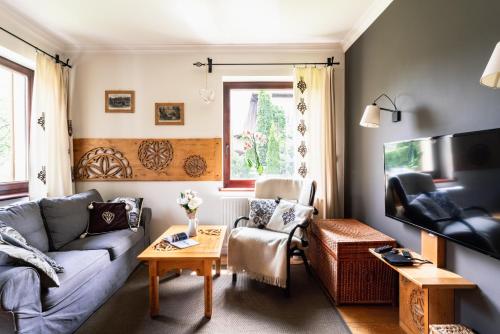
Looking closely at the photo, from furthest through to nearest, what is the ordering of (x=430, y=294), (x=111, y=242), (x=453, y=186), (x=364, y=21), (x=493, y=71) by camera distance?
1. (x=364, y=21)
2. (x=111, y=242)
3. (x=430, y=294)
4. (x=453, y=186)
5. (x=493, y=71)

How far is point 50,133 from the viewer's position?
10.1ft

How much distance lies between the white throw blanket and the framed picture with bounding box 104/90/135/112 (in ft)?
6.86

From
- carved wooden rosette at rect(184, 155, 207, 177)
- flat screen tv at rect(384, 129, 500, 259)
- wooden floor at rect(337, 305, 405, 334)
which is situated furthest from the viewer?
carved wooden rosette at rect(184, 155, 207, 177)

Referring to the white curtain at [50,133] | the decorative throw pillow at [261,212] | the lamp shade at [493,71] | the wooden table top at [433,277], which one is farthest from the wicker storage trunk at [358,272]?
the white curtain at [50,133]

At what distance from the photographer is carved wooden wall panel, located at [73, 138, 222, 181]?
341 centimetres

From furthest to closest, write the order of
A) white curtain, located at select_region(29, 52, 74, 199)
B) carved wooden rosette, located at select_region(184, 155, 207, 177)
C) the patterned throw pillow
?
1. carved wooden rosette, located at select_region(184, 155, 207, 177)
2. white curtain, located at select_region(29, 52, 74, 199)
3. the patterned throw pillow

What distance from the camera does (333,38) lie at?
10.5 ft

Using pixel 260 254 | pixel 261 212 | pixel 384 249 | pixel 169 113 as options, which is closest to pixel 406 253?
pixel 384 249

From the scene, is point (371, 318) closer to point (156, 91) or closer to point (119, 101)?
point (156, 91)

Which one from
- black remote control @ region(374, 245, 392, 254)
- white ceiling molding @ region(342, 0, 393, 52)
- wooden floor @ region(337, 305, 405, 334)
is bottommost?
wooden floor @ region(337, 305, 405, 334)

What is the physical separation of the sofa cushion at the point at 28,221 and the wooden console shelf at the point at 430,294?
2789 mm

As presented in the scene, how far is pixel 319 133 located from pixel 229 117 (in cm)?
119

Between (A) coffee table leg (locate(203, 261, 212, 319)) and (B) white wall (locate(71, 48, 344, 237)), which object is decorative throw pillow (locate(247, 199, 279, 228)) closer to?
(B) white wall (locate(71, 48, 344, 237))

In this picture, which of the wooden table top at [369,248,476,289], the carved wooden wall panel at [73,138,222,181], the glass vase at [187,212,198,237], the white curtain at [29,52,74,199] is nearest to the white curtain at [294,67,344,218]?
the carved wooden wall panel at [73,138,222,181]
